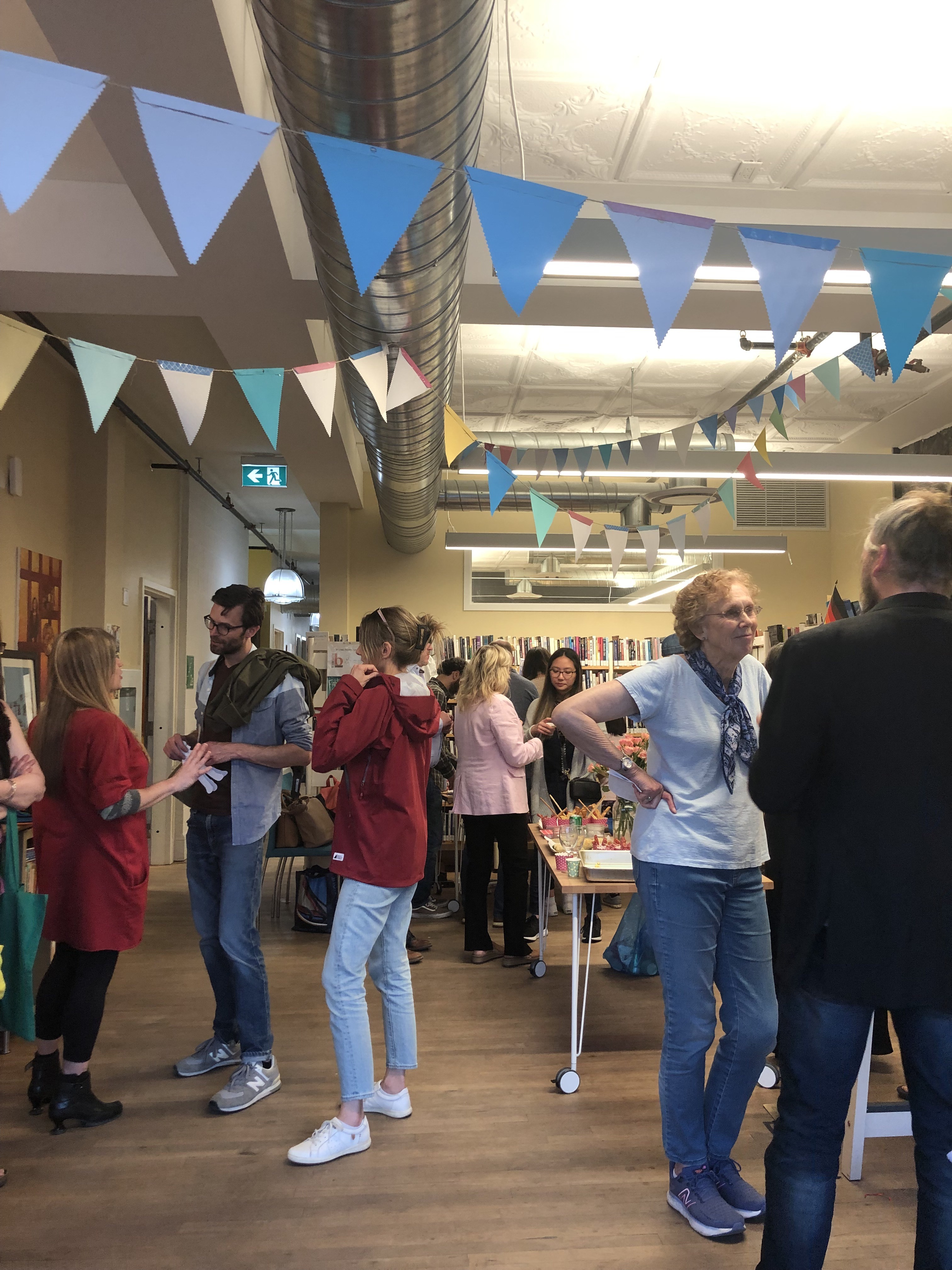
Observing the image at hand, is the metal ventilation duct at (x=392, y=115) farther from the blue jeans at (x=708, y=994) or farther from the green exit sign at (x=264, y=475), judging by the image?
the green exit sign at (x=264, y=475)

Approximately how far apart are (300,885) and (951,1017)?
4.53 metres

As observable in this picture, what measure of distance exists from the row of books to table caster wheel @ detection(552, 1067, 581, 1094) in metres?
6.30

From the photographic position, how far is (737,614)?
2.37 meters

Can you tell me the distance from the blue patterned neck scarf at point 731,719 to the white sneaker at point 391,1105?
5.11ft

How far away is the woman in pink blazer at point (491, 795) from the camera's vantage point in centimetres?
473

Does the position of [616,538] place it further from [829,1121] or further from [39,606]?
[829,1121]

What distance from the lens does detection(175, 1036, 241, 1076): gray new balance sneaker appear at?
3.35 m

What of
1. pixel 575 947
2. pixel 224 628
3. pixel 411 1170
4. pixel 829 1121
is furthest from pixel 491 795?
pixel 829 1121

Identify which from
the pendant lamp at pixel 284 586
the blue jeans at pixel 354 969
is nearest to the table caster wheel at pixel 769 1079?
the blue jeans at pixel 354 969

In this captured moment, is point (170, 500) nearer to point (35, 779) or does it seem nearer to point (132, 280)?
point (132, 280)

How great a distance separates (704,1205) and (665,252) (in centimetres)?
233

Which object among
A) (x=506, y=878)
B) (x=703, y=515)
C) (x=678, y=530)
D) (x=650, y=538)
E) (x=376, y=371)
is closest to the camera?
(x=376, y=371)

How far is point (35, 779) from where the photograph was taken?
8.14 feet

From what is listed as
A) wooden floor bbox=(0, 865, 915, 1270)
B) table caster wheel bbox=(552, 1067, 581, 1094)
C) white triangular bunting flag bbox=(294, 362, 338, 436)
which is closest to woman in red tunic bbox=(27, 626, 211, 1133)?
wooden floor bbox=(0, 865, 915, 1270)
